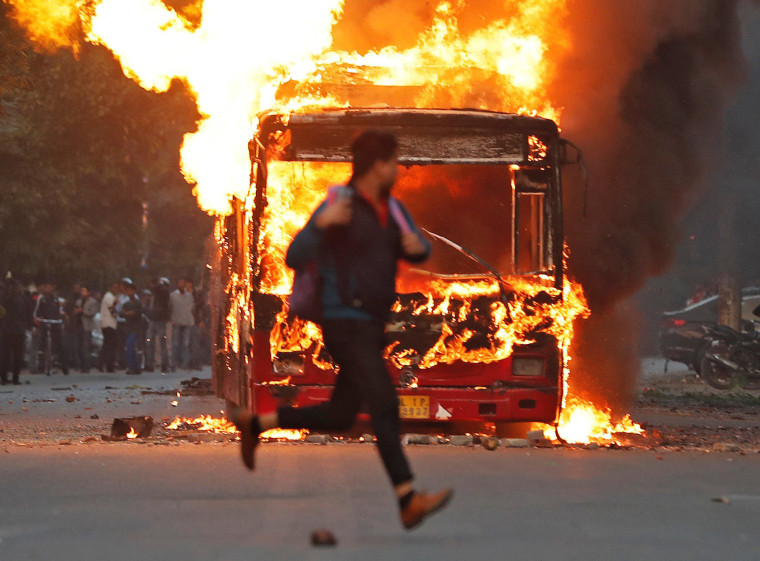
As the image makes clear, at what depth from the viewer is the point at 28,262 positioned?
107ft

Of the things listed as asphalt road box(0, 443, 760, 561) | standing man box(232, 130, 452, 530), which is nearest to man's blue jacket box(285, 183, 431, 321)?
standing man box(232, 130, 452, 530)

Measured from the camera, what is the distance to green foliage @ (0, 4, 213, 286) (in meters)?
27.5

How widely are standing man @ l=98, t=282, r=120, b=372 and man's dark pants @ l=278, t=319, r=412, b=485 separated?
924 inches

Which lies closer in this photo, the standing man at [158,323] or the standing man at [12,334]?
the standing man at [12,334]

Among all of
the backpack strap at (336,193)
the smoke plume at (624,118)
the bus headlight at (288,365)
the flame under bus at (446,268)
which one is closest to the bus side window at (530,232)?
the flame under bus at (446,268)

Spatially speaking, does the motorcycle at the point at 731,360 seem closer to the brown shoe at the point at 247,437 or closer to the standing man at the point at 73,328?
the standing man at the point at 73,328

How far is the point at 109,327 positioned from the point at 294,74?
17.8 meters

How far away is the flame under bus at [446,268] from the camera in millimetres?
12305

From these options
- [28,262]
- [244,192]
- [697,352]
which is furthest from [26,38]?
[28,262]

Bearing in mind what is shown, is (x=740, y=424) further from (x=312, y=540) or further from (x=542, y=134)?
(x=312, y=540)

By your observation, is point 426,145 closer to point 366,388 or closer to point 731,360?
point 366,388

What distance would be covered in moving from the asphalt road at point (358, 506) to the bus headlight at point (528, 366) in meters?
1.37

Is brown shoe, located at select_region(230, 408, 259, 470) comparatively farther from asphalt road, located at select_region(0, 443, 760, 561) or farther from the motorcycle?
the motorcycle

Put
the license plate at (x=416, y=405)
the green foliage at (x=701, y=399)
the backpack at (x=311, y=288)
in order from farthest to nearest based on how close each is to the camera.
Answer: the green foliage at (x=701, y=399)
the license plate at (x=416, y=405)
the backpack at (x=311, y=288)
